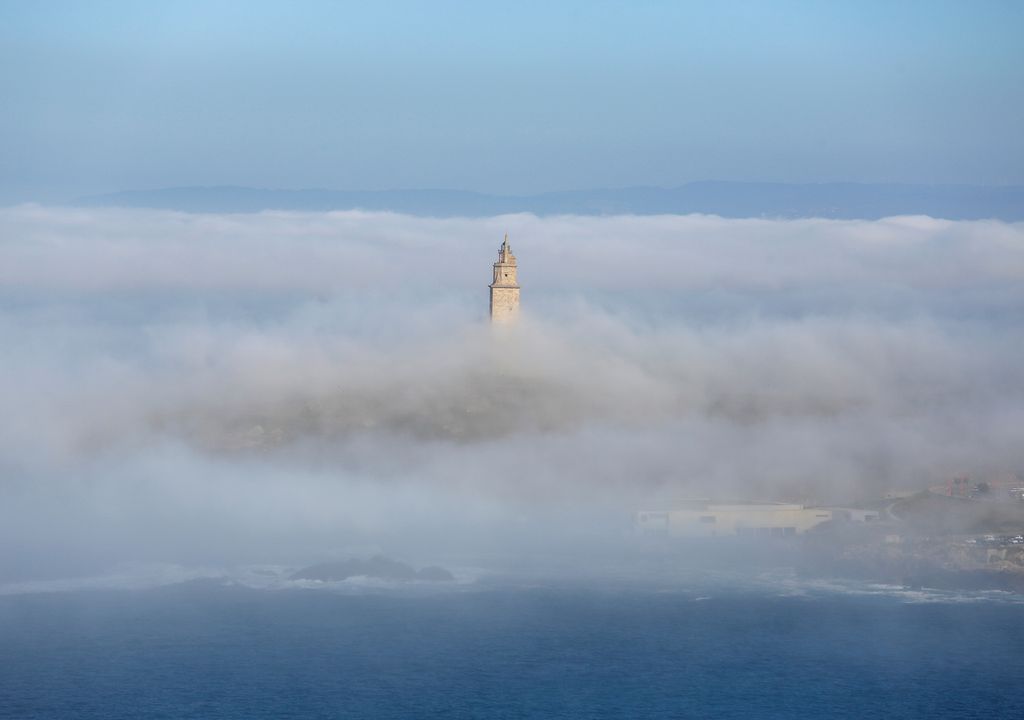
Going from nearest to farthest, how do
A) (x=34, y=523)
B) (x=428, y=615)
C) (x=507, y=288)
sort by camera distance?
(x=428, y=615)
(x=34, y=523)
(x=507, y=288)

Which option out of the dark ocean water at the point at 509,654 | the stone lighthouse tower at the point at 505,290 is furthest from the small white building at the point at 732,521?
the stone lighthouse tower at the point at 505,290

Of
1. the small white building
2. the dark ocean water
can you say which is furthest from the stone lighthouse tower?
the dark ocean water

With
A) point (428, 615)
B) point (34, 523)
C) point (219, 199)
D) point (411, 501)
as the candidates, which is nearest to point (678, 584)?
point (428, 615)

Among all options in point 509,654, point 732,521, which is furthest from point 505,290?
point 509,654

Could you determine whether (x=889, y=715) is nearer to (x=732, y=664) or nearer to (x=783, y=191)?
(x=732, y=664)

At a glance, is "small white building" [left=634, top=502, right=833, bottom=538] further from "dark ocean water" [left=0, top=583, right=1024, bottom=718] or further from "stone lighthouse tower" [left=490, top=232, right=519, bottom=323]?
"stone lighthouse tower" [left=490, top=232, right=519, bottom=323]

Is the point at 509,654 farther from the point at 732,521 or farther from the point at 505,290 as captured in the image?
the point at 505,290
